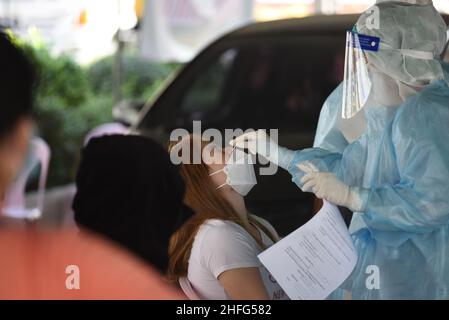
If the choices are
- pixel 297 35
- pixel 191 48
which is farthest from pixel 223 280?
pixel 191 48

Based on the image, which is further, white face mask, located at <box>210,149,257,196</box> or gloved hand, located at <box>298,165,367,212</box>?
white face mask, located at <box>210,149,257,196</box>

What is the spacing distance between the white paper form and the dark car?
87 cm

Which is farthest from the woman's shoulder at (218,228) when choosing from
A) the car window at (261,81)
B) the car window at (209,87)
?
the car window at (209,87)

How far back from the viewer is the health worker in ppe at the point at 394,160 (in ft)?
6.43

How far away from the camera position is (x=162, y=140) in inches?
96.5

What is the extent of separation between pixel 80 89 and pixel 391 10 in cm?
499

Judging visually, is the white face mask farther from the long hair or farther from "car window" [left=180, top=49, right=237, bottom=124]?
"car window" [left=180, top=49, right=237, bottom=124]

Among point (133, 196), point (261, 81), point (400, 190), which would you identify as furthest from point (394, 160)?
point (261, 81)

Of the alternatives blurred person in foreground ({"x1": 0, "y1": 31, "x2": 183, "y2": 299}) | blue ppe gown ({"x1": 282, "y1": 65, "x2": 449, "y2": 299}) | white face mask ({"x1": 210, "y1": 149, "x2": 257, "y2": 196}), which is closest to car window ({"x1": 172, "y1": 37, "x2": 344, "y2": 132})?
white face mask ({"x1": 210, "y1": 149, "x2": 257, "y2": 196})

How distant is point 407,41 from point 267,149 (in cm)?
43

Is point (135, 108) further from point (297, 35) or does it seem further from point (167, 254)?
point (167, 254)

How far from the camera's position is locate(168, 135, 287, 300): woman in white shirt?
6.83 feet

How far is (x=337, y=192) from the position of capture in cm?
201

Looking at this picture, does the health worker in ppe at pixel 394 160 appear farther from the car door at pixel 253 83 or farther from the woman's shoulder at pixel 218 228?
the car door at pixel 253 83
